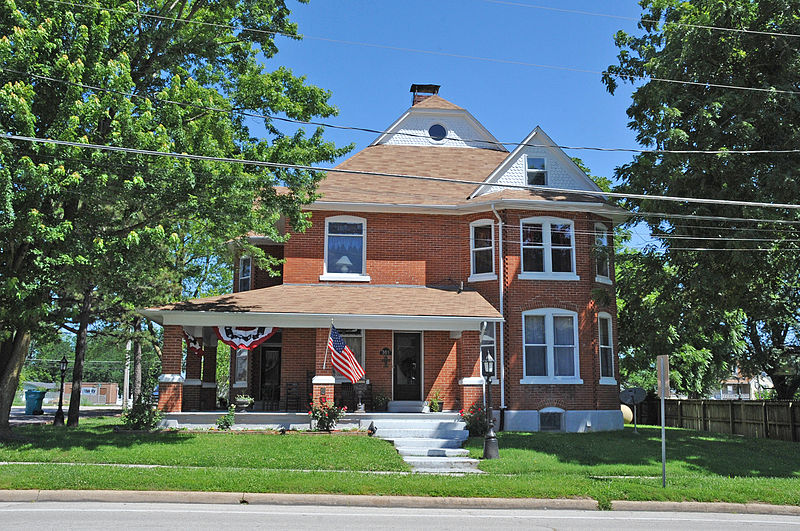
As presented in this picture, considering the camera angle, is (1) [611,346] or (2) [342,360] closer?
(2) [342,360]

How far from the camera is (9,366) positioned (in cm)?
1678

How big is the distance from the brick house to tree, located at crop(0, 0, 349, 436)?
407 centimetres

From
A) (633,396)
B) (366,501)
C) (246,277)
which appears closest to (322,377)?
(246,277)

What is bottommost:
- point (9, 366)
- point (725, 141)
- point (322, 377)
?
point (322, 377)

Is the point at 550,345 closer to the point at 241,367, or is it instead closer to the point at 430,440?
the point at 430,440

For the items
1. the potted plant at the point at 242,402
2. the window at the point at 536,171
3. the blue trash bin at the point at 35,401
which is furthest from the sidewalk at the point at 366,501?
the blue trash bin at the point at 35,401

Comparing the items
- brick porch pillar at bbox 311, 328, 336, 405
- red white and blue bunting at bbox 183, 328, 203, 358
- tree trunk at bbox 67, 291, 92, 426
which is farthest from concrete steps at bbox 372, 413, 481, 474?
tree trunk at bbox 67, 291, 92, 426

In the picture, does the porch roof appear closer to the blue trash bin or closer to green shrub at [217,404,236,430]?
green shrub at [217,404,236,430]

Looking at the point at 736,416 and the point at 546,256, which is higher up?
the point at 546,256

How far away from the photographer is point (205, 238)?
3017cm

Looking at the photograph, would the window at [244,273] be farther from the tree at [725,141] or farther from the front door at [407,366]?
the tree at [725,141]

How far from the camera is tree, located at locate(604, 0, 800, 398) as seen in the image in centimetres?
1727

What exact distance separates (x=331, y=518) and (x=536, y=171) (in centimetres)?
1589

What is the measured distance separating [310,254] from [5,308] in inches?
371
